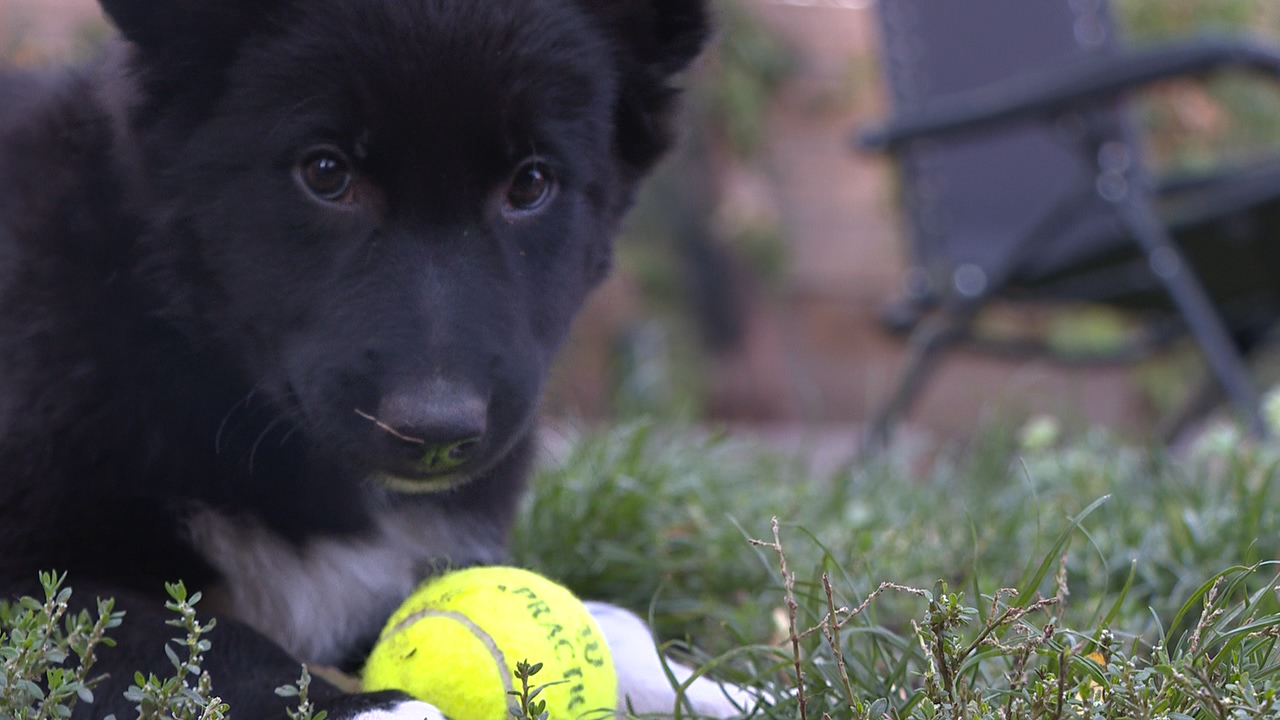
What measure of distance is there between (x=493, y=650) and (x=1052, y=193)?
384 centimetres

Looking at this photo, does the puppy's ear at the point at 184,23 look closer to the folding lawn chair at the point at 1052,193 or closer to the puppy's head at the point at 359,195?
the puppy's head at the point at 359,195

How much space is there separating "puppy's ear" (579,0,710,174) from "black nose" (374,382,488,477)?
2.51ft

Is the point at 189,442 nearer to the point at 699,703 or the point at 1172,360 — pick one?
the point at 699,703

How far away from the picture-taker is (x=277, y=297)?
6.05 ft

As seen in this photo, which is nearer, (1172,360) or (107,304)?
(107,304)

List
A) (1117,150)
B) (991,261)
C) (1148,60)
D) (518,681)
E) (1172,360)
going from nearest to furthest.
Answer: (518,681) → (1148,60) → (1117,150) → (991,261) → (1172,360)

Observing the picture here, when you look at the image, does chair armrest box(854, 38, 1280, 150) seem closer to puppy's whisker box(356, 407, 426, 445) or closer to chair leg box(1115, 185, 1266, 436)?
chair leg box(1115, 185, 1266, 436)

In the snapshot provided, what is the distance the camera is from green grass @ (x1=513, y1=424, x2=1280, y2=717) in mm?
1426

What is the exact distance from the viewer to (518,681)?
1.60 metres

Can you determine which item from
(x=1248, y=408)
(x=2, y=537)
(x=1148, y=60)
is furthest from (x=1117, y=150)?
(x=2, y=537)

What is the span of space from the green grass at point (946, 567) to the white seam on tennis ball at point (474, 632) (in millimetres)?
270

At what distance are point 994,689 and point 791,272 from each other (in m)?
6.68

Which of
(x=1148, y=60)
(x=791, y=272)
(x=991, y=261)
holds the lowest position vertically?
(x=791, y=272)

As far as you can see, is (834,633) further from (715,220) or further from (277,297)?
(715,220)
